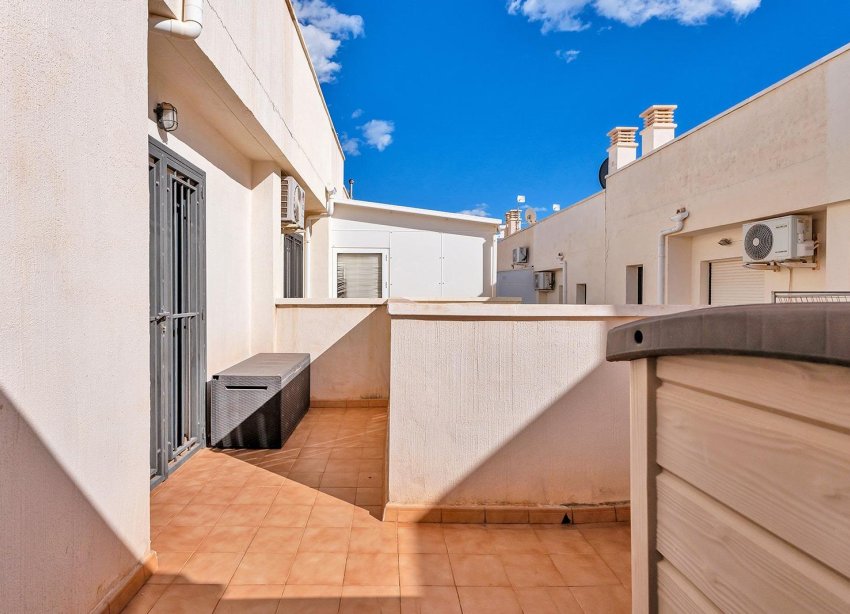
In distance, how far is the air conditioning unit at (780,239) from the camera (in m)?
5.34

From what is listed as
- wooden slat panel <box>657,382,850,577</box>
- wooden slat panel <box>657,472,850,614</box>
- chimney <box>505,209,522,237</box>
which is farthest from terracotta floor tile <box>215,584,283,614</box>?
chimney <box>505,209,522,237</box>

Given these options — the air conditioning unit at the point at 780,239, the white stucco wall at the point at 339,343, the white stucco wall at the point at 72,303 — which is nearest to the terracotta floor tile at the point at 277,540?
the white stucco wall at the point at 72,303

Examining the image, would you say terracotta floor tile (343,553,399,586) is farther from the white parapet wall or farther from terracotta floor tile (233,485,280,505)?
terracotta floor tile (233,485,280,505)

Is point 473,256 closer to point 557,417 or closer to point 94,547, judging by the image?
point 557,417

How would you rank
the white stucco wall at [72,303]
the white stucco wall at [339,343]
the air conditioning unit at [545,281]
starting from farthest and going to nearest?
the air conditioning unit at [545,281] < the white stucco wall at [339,343] < the white stucco wall at [72,303]

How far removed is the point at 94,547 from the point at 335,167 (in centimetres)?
996

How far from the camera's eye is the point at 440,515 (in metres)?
2.89

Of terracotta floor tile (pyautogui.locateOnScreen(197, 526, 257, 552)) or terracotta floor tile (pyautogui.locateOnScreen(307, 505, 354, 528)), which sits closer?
terracotta floor tile (pyautogui.locateOnScreen(197, 526, 257, 552))

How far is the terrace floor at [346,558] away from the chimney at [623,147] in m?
9.61

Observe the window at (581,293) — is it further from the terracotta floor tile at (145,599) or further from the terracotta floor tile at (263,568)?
the terracotta floor tile at (145,599)

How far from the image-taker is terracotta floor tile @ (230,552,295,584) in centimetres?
231

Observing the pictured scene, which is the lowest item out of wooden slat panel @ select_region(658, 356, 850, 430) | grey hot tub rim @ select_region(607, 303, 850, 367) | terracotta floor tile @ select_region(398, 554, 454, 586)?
terracotta floor tile @ select_region(398, 554, 454, 586)

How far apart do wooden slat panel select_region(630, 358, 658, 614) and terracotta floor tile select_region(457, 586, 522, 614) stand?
106 cm

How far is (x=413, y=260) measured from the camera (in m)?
9.48
